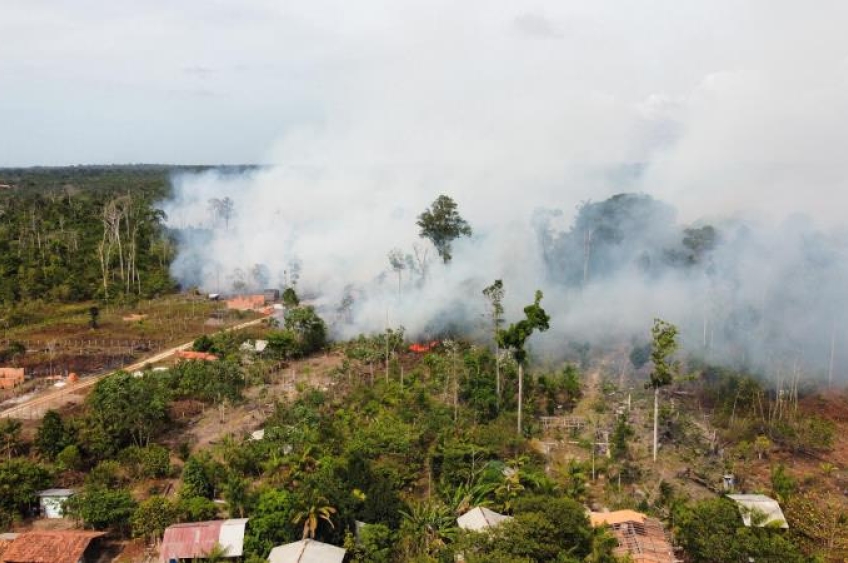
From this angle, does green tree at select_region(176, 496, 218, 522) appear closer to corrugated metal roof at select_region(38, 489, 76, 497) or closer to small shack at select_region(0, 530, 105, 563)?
small shack at select_region(0, 530, 105, 563)

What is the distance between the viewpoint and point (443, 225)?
38.9 m

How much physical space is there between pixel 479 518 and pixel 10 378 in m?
21.7

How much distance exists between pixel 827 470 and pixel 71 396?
25.8m

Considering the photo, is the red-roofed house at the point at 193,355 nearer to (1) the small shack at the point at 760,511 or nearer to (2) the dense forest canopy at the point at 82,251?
(2) the dense forest canopy at the point at 82,251

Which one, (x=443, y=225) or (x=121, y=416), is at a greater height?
(x=443, y=225)

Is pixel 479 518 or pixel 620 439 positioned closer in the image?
pixel 479 518

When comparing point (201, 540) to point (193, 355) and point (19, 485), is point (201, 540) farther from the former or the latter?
point (193, 355)

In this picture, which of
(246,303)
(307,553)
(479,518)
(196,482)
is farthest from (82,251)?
(479,518)

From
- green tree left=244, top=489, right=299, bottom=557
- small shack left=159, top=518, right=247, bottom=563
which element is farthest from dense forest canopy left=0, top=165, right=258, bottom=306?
green tree left=244, top=489, right=299, bottom=557

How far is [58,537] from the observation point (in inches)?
618

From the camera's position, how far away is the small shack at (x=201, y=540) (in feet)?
50.1

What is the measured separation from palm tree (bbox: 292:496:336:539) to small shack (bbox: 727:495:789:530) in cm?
926

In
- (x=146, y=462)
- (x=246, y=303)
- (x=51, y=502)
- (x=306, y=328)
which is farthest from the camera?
(x=246, y=303)

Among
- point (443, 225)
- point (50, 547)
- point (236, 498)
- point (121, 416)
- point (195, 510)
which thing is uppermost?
point (443, 225)
